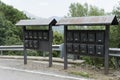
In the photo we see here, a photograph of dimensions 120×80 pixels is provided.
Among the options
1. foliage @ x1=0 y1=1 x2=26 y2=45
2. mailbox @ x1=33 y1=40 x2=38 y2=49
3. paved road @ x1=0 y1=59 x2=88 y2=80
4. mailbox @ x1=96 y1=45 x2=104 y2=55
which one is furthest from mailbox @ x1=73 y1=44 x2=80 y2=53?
foliage @ x1=0 y1=1 x2=26 y2=45

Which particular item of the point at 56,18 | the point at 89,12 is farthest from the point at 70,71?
the point at 89,12

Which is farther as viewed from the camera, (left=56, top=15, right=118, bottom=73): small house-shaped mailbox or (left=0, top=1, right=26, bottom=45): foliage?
(left=0, top=1, right=26, bottom=45): foliage

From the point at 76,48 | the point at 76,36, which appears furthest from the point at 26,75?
the point at 76,36

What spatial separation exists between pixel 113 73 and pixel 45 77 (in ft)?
8.14

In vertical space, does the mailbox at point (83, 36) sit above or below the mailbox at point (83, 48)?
above

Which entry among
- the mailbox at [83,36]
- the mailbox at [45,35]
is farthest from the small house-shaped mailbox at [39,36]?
the mailbox at [83,36]

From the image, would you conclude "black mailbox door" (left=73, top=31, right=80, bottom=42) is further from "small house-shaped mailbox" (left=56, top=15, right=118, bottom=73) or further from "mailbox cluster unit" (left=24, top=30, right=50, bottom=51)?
"mailbox cluster unit" (left=24, top=30, right=50, bottom=51)

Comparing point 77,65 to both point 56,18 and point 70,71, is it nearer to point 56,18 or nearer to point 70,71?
point 70,71

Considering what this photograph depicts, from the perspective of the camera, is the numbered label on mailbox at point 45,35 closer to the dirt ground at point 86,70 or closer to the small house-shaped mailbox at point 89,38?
the small house-shaped mailbox at point 89,38

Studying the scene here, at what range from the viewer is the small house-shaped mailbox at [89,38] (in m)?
9.30

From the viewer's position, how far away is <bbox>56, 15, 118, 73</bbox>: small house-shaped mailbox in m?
9.30

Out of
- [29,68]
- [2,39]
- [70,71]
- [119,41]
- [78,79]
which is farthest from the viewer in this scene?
[2,39]

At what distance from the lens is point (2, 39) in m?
23.0

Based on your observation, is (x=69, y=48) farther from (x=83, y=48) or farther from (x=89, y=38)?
(x=89, y=38)
